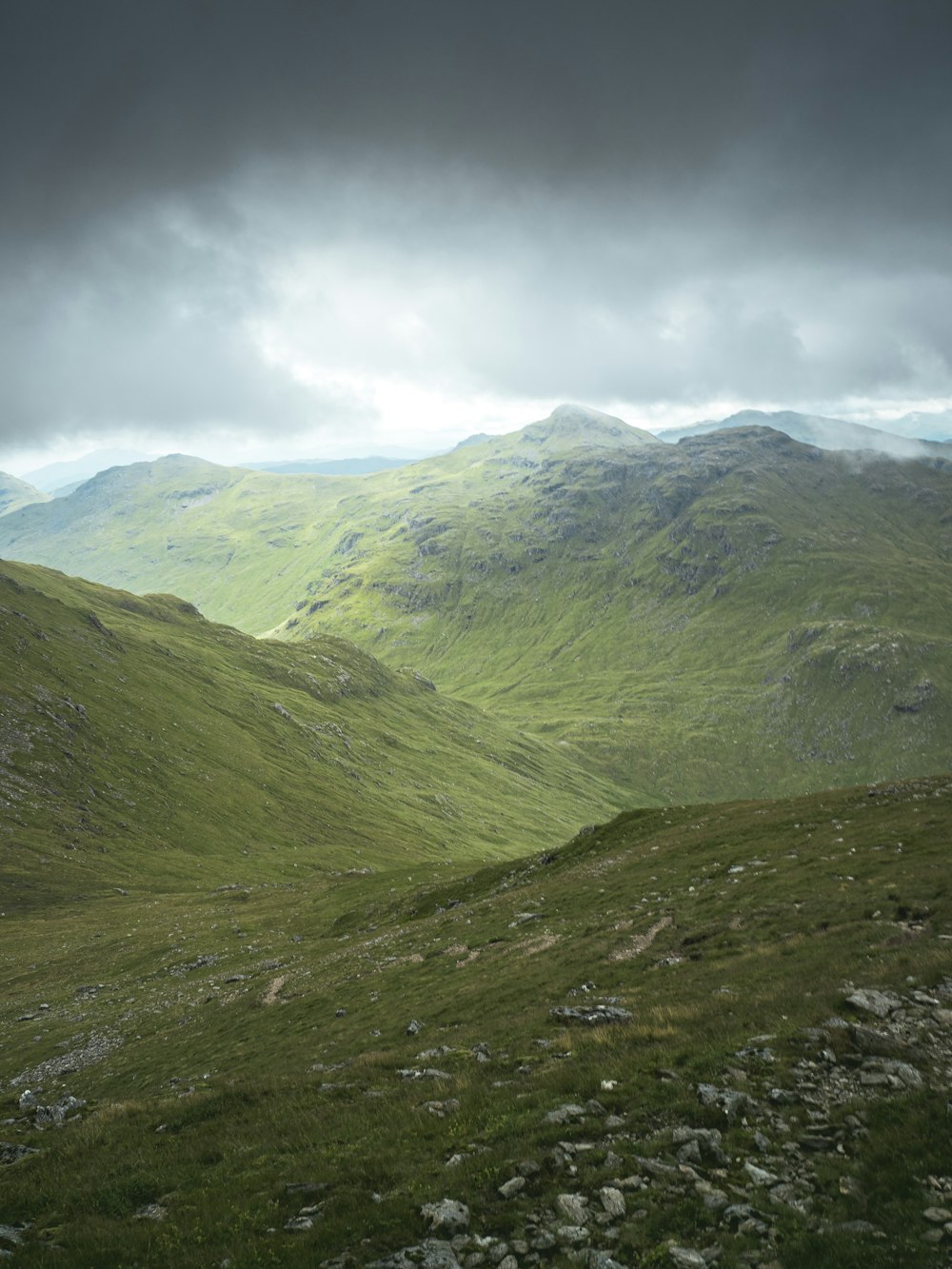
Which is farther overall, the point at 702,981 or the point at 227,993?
the point at 227,993

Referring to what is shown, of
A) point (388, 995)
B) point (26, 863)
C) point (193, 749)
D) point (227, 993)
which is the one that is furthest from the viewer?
point (193, 749)

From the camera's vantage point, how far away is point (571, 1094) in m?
17.3

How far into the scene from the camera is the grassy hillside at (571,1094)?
12.1 m

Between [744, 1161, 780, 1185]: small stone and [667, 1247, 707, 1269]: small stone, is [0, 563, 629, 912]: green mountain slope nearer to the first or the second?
[744, 1161, 780, 1185]: small stone

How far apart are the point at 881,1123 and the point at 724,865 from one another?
31.4 metres

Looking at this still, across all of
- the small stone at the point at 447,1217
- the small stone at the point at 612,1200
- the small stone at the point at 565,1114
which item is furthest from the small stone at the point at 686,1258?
the small stone at the point at 565,1114

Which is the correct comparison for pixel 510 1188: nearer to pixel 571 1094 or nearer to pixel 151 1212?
pixel 571 1094

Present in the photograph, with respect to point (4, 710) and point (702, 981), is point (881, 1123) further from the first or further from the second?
point (4, 710)

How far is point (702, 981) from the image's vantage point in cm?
2498

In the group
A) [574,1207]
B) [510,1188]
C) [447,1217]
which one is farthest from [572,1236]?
[447,1217]

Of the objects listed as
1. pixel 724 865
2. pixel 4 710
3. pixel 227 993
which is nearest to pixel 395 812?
pixel 4 710

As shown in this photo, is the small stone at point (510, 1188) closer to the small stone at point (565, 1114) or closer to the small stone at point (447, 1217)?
the small stone at point (447, 1217)

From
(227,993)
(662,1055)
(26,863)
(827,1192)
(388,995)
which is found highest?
(827,1192)

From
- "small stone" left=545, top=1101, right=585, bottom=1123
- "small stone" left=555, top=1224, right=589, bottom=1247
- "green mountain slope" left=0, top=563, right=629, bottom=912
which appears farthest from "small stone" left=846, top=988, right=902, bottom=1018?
"green mountain slope" left=0, top=563, right=629, bottom=912
